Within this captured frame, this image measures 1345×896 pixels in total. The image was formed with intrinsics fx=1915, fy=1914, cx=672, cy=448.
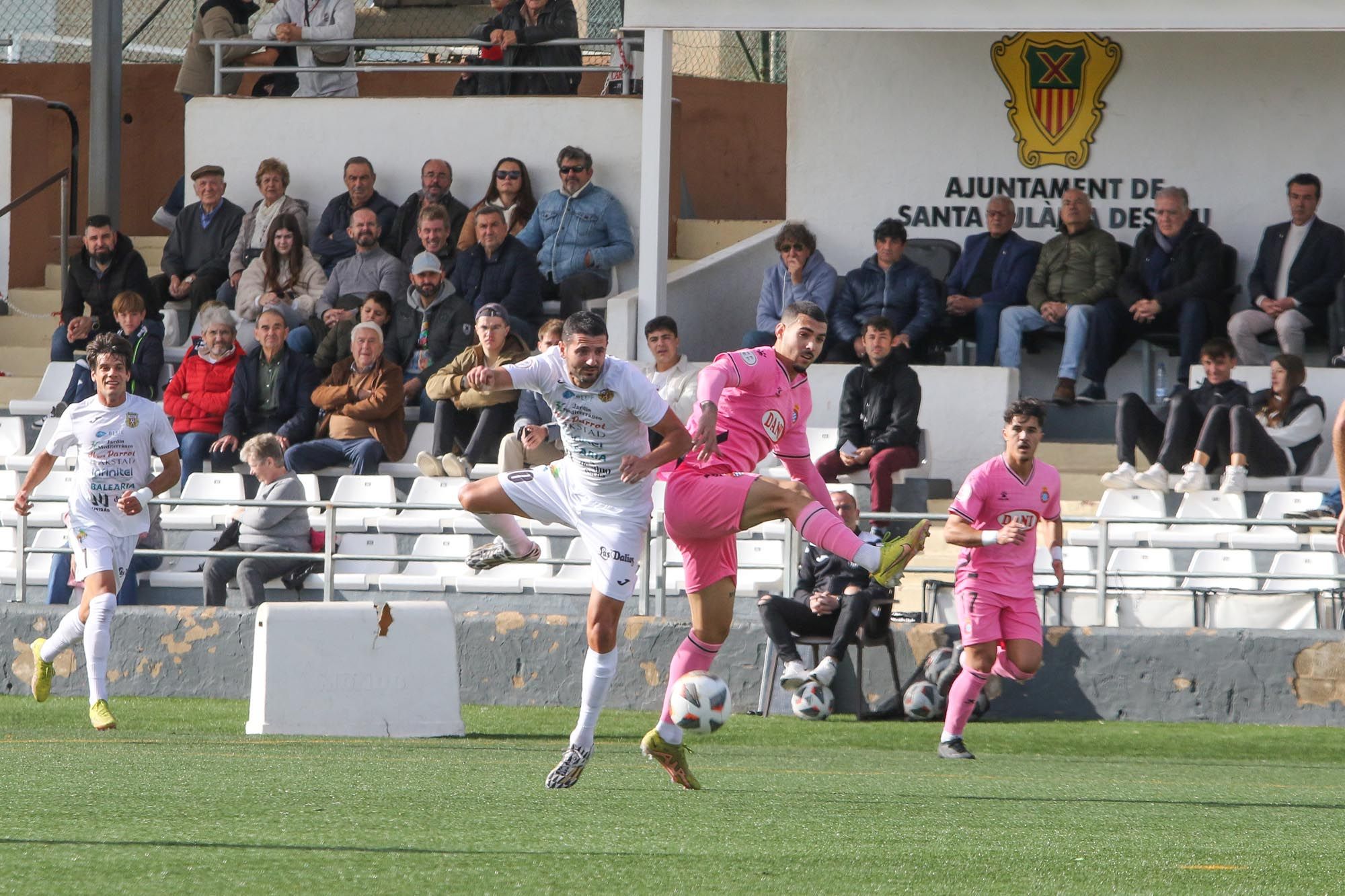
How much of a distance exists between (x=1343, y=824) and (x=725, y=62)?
625 inches

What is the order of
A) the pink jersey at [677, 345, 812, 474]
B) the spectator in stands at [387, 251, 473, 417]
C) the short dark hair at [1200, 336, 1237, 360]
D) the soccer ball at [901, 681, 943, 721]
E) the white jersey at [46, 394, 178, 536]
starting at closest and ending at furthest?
1. the pink jersey at [677, 345, 812, 474]
2. the white jersey at [46, 394, 178, 536]
3. the soccer ball at [901, 681, 943, 721]
4. the short dark hair at [1200, 336, 1237, 360]
5. the spectator in stands at [387, 251, 473, 417]

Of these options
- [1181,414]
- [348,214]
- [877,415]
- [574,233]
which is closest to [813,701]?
[877,415]

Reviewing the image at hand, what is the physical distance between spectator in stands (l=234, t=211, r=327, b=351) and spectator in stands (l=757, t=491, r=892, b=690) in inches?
236

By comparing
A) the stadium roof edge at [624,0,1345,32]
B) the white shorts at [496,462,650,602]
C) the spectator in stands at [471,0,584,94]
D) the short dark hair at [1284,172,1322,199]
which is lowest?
the white shorts at [496,462,650,602]

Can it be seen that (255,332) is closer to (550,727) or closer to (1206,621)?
(550,727)

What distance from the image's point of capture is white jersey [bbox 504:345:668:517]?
7.54m

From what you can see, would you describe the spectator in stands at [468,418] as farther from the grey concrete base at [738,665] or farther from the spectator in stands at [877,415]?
the spectator in stands at [877,415]

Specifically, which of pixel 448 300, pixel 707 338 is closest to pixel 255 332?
pixel 448 300

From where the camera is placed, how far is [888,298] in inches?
584

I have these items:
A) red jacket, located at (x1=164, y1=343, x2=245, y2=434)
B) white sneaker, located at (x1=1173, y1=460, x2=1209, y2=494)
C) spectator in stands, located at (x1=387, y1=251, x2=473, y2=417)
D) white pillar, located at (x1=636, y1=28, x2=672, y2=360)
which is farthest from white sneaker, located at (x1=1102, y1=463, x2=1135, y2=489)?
red jacket, located at (x1=164, y1=343, x2=245, y2=434)

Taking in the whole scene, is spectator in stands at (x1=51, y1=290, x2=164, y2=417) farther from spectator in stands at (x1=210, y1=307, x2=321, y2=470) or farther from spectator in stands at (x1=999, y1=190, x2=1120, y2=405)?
spectator in stands at (x1=999, y1=190, x2=1120, y2=405)

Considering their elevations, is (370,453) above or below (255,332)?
below

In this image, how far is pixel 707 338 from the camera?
16.9 m

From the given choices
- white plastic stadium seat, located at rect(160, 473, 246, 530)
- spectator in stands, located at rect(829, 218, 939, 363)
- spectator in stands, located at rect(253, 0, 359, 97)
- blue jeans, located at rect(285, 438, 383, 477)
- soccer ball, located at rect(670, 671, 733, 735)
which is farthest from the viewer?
spectator in stands, located at rect(253, 0, 359, 97)
